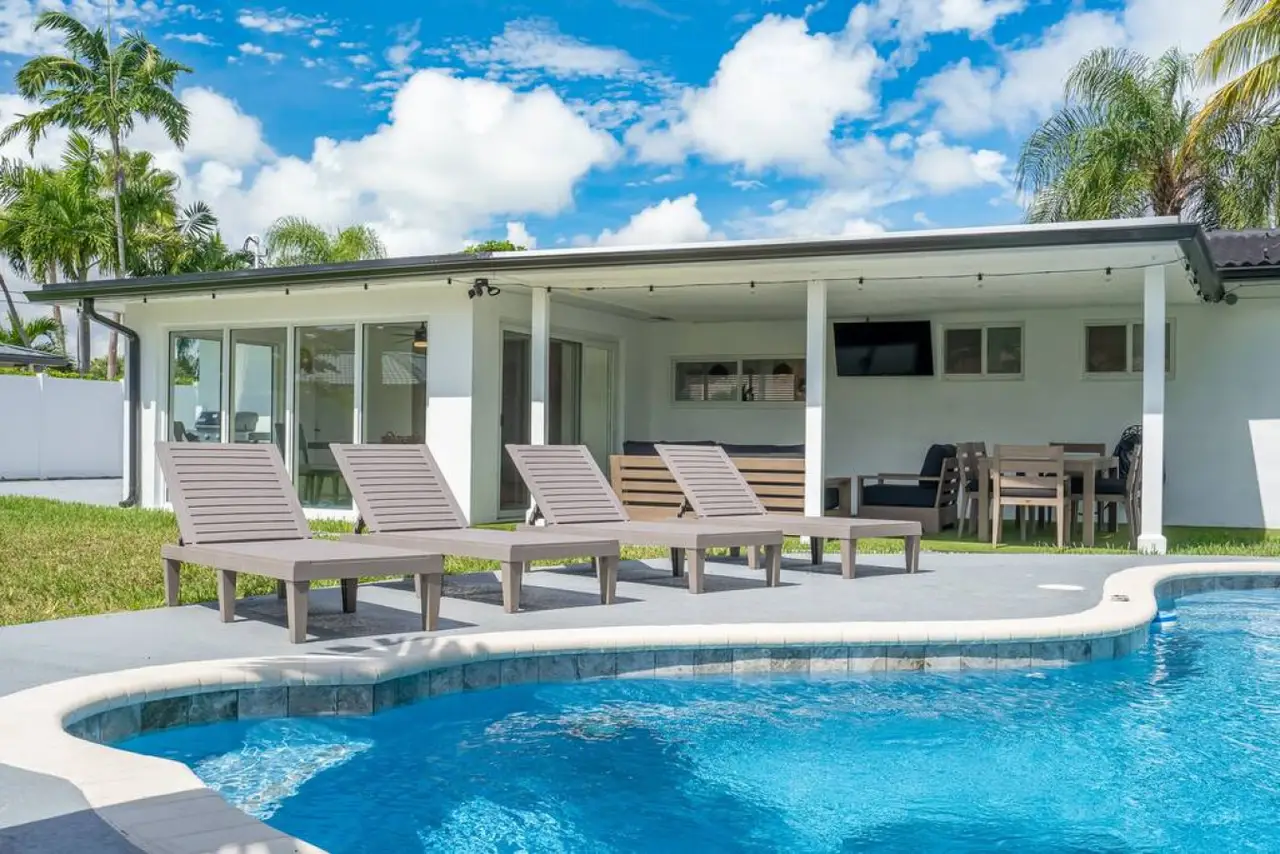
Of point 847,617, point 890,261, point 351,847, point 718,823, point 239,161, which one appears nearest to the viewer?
point 351,847

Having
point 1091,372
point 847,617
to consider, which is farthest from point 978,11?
point 847,617

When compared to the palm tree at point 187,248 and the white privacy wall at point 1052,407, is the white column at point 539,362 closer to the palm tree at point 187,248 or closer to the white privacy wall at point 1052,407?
the white privacy wall at point 1052,407

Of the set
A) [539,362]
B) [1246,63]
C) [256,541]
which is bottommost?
[256,541]

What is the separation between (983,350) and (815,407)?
451cm

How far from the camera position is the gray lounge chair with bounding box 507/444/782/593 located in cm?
788

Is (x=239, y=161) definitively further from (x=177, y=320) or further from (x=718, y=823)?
(x=718, y=823)

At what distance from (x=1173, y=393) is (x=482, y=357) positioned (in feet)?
26.8

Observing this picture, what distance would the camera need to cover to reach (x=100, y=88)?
100 feet

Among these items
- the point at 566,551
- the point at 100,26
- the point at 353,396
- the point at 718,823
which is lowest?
the point at 718,823

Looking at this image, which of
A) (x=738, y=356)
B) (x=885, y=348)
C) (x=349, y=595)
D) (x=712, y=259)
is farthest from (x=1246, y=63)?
(x=349, y=595)

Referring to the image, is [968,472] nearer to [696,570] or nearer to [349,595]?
[696,570]

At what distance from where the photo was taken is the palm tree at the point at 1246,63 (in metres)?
17.0

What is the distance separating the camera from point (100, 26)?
30406mm

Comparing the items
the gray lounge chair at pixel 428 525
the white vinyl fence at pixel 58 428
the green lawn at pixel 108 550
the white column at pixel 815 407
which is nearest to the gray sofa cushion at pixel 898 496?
the green lawn at pixel 108 550
